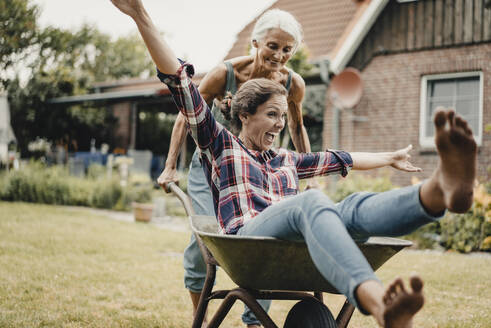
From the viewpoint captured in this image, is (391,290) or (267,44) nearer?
(391,290)

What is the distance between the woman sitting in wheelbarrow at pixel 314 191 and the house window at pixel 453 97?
20.7 ft

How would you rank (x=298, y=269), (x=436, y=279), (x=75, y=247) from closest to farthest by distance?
(x=298, y=269) → (x=436, y=279) → (x=75, y=247)

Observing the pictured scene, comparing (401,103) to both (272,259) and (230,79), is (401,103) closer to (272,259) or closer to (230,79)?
(230,79)

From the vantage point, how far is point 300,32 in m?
2.31

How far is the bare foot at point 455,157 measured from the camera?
1.21m

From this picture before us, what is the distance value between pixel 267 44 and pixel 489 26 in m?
6.69

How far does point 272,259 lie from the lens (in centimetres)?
149

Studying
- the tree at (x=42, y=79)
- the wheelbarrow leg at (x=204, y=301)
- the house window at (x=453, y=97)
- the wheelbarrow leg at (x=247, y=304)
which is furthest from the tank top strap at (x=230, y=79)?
the tree at (x=42, y=79)

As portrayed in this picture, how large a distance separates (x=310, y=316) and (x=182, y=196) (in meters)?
0.80

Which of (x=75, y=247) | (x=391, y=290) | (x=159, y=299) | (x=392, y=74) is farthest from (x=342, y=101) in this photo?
(x=391, y=290)

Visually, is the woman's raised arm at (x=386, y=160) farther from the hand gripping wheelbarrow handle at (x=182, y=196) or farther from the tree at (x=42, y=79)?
the tree at (x=42, y=79)

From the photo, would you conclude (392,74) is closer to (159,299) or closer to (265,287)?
(159,299)

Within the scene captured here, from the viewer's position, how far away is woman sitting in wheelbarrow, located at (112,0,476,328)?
1.20 meters

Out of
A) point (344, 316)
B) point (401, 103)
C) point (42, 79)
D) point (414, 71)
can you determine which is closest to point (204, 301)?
point (344, 316)
